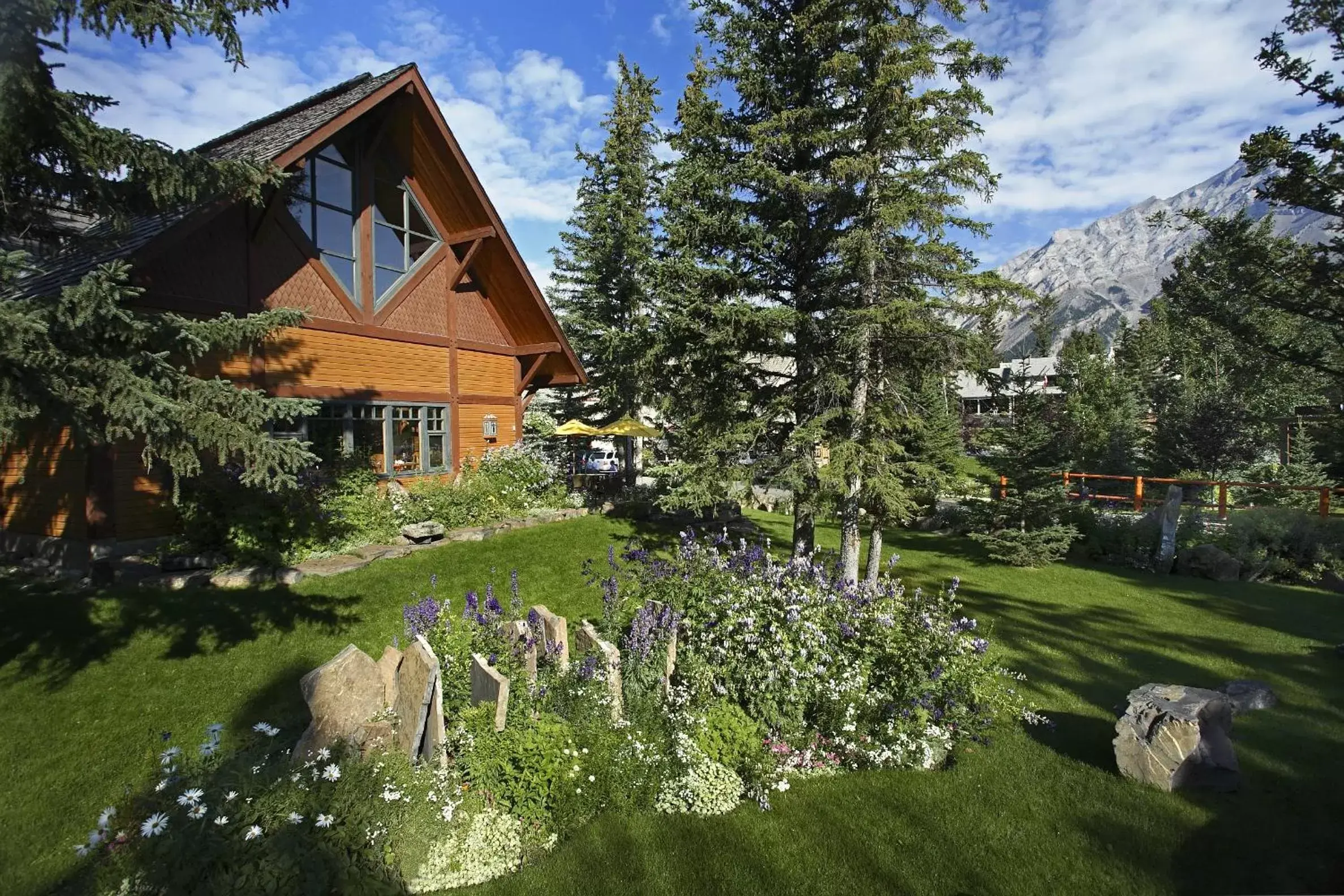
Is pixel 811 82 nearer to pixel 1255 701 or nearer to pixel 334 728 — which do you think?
pixel 1255 701

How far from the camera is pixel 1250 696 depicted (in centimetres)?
536

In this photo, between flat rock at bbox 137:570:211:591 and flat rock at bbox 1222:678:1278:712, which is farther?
flat rock at bbox 137:570:211:591

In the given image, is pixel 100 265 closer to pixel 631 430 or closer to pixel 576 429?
pixel 631 430

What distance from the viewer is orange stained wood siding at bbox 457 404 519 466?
44.5ft

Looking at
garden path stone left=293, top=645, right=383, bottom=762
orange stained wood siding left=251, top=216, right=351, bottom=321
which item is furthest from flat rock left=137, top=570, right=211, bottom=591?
garden path stone left=293, top=645, right=383, bottom=762

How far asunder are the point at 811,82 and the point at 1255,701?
9079mm

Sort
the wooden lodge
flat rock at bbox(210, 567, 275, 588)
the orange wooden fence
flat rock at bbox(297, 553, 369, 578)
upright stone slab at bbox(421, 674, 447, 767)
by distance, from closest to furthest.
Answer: upright stone slab at bbox(421, 674, 447, 767) < flat rock at bbox(210, 567, 275, 588) < flat rock at bbox(297, 553, 369, 578) < the wooden lodge < the orange wooden fence

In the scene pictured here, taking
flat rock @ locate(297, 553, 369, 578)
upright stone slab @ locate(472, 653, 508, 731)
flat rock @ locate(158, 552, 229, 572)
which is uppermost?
upright stone slab @ locate(472, 653, 508, 731)

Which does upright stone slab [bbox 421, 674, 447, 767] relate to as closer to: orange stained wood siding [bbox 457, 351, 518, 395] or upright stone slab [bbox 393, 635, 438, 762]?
upright stone slab [bbox 393, 635, 438, 762]

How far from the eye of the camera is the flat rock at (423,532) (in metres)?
10.3

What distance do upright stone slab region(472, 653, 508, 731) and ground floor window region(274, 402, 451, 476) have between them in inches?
320

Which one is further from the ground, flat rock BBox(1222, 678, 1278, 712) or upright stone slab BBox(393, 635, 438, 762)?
upright stone slab BBox(393, 635, 438, 762)

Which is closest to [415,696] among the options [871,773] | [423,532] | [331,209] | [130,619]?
[871,773]

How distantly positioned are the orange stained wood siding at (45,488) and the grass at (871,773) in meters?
2.00
